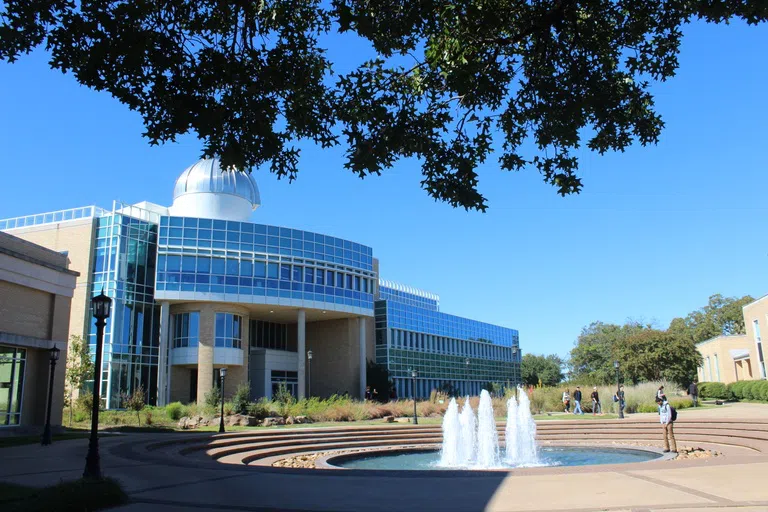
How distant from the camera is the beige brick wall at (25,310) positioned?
23188 mm

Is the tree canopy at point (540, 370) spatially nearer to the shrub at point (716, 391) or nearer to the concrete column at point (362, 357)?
the shrub at point (716, 391)

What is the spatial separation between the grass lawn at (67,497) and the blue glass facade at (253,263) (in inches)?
1389

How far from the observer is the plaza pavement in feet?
29.3

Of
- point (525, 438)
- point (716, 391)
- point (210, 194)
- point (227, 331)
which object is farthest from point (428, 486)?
point (716, 391)

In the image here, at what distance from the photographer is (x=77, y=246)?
43188mm

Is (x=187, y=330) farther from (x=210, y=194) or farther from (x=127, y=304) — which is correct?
(x=210, y=194)

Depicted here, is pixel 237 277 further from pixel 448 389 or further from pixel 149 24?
pixel 149 24

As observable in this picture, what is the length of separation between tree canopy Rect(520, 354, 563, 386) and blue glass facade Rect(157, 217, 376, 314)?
63.7 meters

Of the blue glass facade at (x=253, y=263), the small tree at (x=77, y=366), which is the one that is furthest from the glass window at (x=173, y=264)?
the small tree at (x=77, y=366)

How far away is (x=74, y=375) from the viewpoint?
1344 inches

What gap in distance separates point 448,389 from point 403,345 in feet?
35.9

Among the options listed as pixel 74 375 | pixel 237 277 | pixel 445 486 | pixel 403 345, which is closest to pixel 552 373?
pixel 403 345

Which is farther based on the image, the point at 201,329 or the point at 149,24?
the point at 201,329

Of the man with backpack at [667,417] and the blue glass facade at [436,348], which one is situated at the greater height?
the blue glass facade at [436,348]
